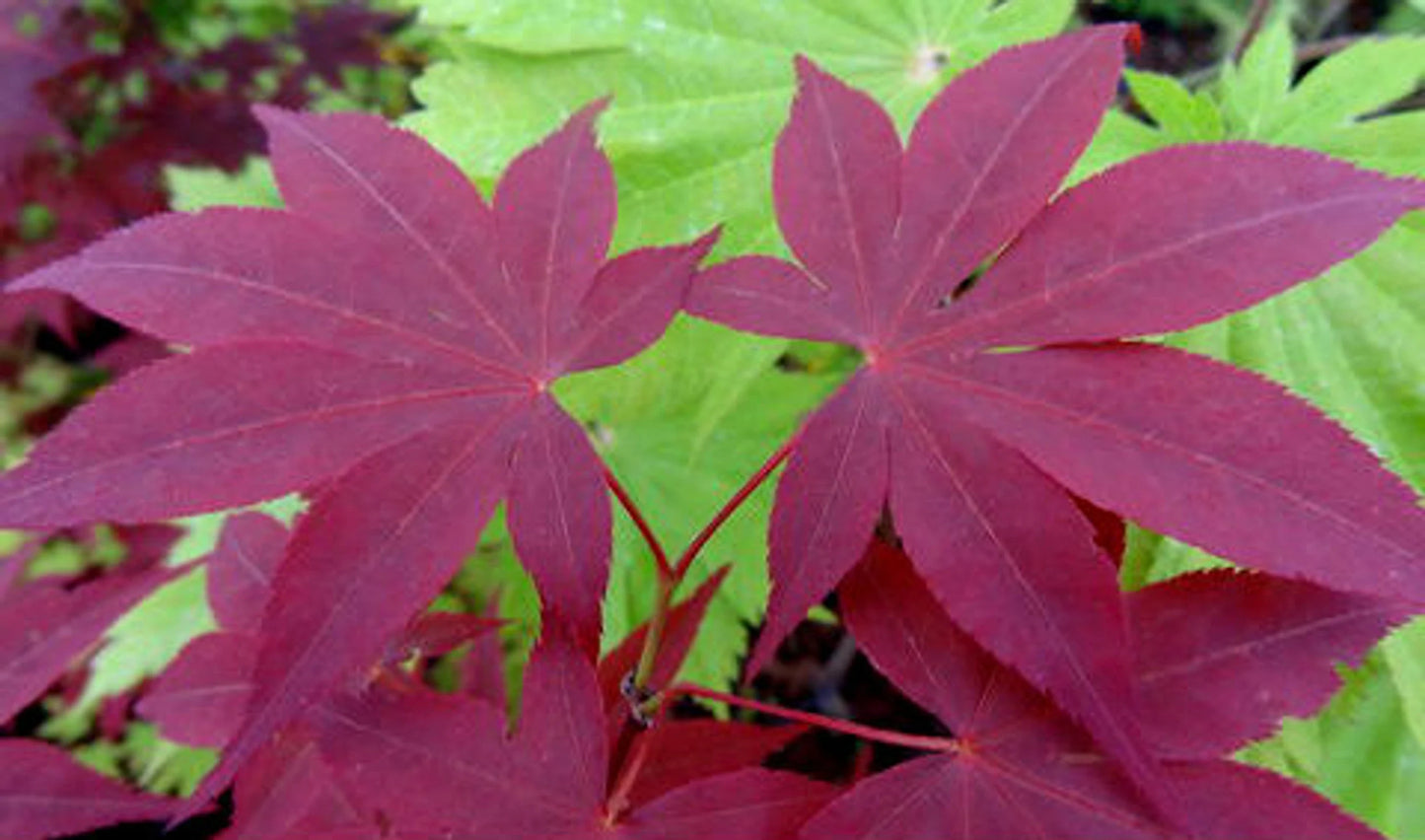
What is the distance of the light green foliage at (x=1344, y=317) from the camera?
0.84 meters

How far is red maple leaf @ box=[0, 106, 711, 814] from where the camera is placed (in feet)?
1.75

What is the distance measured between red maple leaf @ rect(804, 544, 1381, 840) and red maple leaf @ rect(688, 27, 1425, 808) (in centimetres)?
5

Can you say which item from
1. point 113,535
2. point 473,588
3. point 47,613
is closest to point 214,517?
point 473,588

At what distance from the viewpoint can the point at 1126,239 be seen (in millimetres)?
574

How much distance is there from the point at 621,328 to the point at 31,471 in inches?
11.3

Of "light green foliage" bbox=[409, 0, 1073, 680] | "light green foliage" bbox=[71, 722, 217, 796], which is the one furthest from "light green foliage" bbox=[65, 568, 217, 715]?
"light green foliage" bbox=[409, 0, 1073, 680]

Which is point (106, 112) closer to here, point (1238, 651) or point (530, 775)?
point (530, 775)

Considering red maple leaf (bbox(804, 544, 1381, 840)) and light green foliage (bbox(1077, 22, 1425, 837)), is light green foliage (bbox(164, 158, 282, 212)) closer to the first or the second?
light green foliage (bbox(1077, 22, 1425, 837))

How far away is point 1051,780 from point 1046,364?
206mm

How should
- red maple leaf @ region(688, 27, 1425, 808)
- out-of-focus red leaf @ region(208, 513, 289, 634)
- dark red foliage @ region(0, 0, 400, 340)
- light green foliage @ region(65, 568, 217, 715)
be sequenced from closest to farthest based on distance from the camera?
red maple leaf @ region(688, 27, 1425, 808) < out-of-focus red leaf @ region(208, 513, 289, 634) < light green foliage @ region(65, 568, 217, 715) < dark red foliage @ region(0, 0, 400, 340)

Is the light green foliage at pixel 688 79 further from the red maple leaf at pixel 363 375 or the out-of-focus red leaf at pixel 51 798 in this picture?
the out-of-focus red leaf at pixel 51 798

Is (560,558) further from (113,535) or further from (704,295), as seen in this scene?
(113,535)

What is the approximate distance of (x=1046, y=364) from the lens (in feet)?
1.88

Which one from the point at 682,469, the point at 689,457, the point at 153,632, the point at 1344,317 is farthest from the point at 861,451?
the point at 153,632
